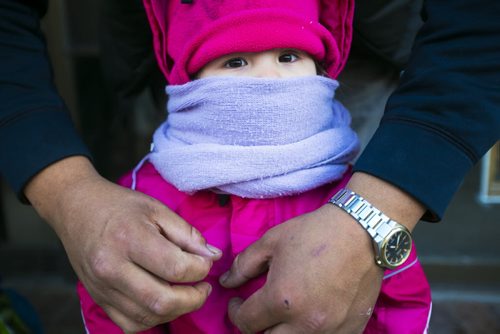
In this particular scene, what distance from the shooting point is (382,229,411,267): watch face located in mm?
998

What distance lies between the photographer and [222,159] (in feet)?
3.80

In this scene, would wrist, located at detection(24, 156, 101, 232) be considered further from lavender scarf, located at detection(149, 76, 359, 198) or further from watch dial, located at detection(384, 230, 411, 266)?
watch dial, located at detection(384, 230, 411, 266)

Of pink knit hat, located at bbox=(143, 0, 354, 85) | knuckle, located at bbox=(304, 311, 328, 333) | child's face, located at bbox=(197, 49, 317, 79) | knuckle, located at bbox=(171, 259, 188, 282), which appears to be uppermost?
pink knit hat, located at bbox=(143, 0, 354, 85)

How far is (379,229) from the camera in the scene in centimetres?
99

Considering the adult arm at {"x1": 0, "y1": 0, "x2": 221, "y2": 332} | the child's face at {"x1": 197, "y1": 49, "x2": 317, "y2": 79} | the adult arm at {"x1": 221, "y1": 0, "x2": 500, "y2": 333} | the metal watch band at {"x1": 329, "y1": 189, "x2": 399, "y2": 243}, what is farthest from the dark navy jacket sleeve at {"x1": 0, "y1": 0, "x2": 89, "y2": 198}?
the metal watch band at {"x1": 329, "y1": 189, "x2": 399, "y2": 243}

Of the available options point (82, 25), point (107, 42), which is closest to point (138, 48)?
point (107, 42)

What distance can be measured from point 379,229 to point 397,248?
0.06m

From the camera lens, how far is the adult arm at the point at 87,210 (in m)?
1.01

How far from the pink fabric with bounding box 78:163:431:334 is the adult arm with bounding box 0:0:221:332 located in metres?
0.14

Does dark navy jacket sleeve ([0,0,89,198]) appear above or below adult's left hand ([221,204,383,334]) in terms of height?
above

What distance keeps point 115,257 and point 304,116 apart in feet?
1.54

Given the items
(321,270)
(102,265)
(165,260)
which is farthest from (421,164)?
(102,265)

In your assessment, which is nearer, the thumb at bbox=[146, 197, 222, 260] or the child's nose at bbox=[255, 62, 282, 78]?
the thumb at bbox=[146, 197, 222, 260]

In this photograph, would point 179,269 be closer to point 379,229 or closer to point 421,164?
point 379,229
